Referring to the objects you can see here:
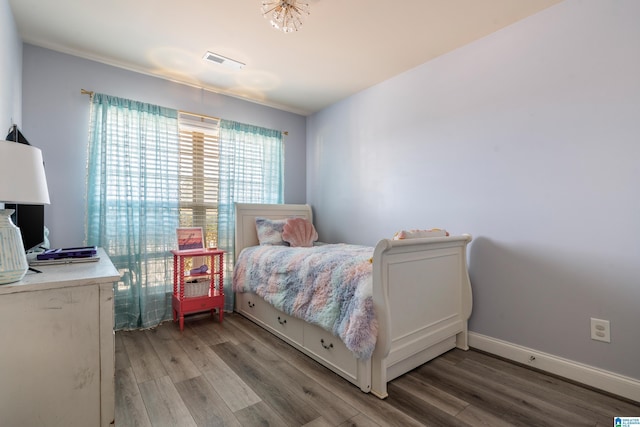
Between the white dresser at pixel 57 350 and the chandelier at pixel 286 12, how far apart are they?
71.4 inches

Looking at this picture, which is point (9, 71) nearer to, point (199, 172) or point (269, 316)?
point (199, 172)

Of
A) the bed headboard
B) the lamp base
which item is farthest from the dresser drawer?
the lamp base

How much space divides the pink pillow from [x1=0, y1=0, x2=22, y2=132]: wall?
225 cm

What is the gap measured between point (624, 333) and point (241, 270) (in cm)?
289

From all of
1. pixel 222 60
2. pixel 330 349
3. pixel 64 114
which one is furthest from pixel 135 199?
pixel 330 349

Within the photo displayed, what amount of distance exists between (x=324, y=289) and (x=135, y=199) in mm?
1974

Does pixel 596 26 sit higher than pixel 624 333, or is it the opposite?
pixel 596 26

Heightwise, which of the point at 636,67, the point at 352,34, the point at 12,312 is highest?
the point at 352,34

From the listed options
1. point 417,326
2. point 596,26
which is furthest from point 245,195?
point 596,26

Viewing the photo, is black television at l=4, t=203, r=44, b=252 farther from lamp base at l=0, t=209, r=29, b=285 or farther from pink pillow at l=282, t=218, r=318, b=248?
pink pillow at l=282, t=218, r=318, b=248

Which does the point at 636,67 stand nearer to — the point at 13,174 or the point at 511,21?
the point at 511,21

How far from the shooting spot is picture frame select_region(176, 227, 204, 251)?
2.93m

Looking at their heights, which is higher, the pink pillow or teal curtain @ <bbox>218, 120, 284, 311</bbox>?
teal curtain @ <bbox>218, 120, 284, 311</bbox>

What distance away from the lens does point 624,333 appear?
68.1 inches
